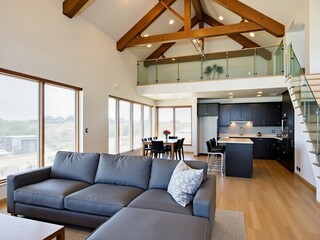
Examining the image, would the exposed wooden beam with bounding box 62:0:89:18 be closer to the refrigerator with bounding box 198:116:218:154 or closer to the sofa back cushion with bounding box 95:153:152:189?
the sofa back cushion with bounding box 95:153:152:189

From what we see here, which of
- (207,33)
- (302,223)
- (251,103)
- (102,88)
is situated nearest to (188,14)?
(207,33)

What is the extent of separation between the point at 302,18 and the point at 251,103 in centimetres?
393

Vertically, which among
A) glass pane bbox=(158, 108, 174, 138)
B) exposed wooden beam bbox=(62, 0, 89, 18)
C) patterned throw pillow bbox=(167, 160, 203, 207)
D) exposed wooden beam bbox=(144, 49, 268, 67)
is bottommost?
patterned throw pillow bbox=(167, 160, 203, 207)

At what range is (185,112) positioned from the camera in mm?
9859

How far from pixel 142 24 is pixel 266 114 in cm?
592

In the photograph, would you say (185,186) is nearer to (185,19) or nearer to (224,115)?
(185,19)

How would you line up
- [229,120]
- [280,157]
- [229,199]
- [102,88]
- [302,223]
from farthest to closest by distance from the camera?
[229,120] < [280,157] < [102,88] < [229,199] < [302,223]

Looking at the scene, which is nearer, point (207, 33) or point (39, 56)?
point (39, 56)

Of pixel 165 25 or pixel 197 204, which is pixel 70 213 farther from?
pixel 165 25

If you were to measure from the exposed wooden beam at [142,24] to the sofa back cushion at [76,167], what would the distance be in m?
4.81

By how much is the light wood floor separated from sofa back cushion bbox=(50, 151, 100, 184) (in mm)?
1105

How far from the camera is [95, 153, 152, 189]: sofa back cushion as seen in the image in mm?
2895

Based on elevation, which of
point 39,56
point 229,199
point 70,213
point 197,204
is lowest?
point 229,199

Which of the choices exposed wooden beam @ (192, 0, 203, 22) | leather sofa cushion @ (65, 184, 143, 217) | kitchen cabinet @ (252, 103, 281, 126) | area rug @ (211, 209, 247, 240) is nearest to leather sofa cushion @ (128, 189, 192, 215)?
leather sofa cushion @ (65, 184, 143, 217)
